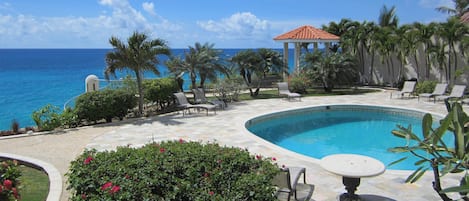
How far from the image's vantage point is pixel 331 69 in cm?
2142

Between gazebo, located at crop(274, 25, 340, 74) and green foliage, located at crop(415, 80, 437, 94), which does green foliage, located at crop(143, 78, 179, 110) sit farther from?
green foliage, located at crop(415, 80, 437, 94)

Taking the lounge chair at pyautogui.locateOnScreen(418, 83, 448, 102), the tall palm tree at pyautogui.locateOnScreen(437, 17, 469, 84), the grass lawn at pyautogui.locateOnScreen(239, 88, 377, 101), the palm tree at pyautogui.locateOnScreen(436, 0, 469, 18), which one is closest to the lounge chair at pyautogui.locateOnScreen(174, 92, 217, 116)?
the grass lawn at pyautogui.locateOnScreen(239, 88, 377, 101)

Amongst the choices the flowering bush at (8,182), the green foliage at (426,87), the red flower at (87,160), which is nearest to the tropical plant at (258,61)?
the green foliage at (426,87)

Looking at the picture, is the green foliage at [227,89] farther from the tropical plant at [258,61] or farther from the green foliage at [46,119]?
the green foliage at [46,119]

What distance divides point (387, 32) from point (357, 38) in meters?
2.17

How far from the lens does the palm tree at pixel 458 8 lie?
34.7m

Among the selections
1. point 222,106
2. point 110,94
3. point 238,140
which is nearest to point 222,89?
point 222,106

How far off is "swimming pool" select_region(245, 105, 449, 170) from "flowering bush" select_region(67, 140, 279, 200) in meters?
6.07

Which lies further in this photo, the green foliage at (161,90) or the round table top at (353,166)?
the green foliage at (161,90)

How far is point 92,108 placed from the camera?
12.9m

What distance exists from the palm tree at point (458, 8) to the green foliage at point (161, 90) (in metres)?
30.2

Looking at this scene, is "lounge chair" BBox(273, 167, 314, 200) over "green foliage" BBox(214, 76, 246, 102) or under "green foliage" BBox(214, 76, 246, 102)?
under

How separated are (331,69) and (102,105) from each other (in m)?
13.3

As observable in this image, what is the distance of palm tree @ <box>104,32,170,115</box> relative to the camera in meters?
13.8
